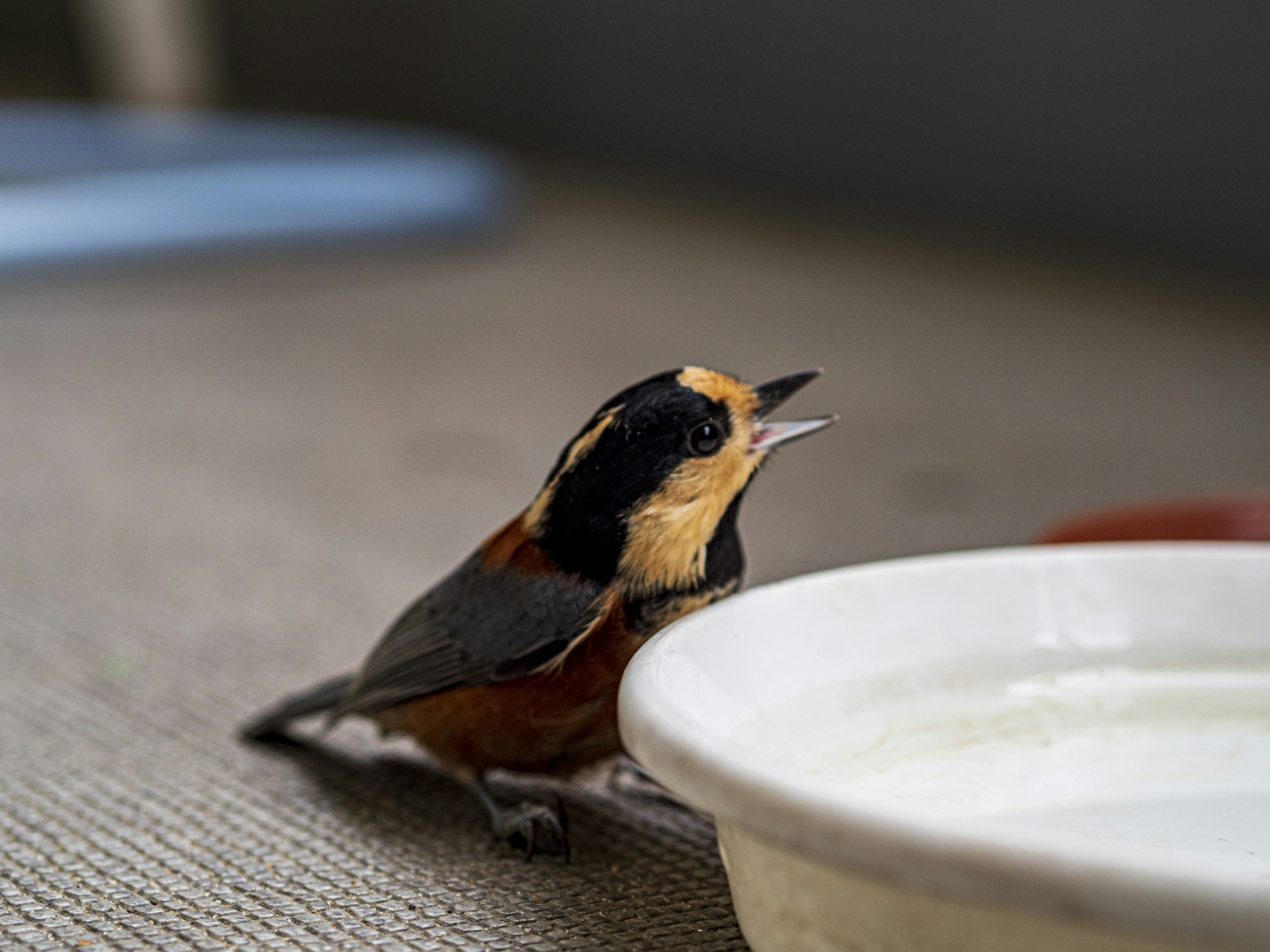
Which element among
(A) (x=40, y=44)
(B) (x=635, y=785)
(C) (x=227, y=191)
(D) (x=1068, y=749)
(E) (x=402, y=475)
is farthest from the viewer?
(A) (x=40, y=44)

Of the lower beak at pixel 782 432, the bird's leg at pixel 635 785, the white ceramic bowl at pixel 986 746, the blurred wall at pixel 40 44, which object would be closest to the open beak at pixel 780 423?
the lower beak at pixel 782 432

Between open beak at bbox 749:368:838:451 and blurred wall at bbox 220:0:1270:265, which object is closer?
open beak at bbox 749:368:838:451

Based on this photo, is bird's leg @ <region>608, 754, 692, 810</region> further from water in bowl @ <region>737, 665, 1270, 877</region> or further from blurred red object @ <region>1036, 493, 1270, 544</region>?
blurred red object @ <region>1036, 493, 1270, 544</region>

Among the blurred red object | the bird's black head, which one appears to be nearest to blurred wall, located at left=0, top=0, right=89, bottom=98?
the blurred red object

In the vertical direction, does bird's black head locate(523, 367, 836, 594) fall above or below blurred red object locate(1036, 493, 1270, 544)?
above

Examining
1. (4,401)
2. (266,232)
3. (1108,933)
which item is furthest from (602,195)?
(1108,933)

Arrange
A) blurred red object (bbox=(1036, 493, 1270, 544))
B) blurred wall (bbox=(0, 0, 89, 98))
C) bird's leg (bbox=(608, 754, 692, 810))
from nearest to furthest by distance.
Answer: bird's leg (bbox=(608, 754, 692, 810)) < blurred red object (bbox=(1036, 493, 1270, 544)) < blurred wall (bbox=(0, 0, 89, 98))

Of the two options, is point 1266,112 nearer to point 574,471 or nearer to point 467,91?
point 574,471

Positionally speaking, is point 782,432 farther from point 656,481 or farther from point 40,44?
point 40,44

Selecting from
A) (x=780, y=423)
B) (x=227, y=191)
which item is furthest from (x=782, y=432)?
(x=227, y=191)
